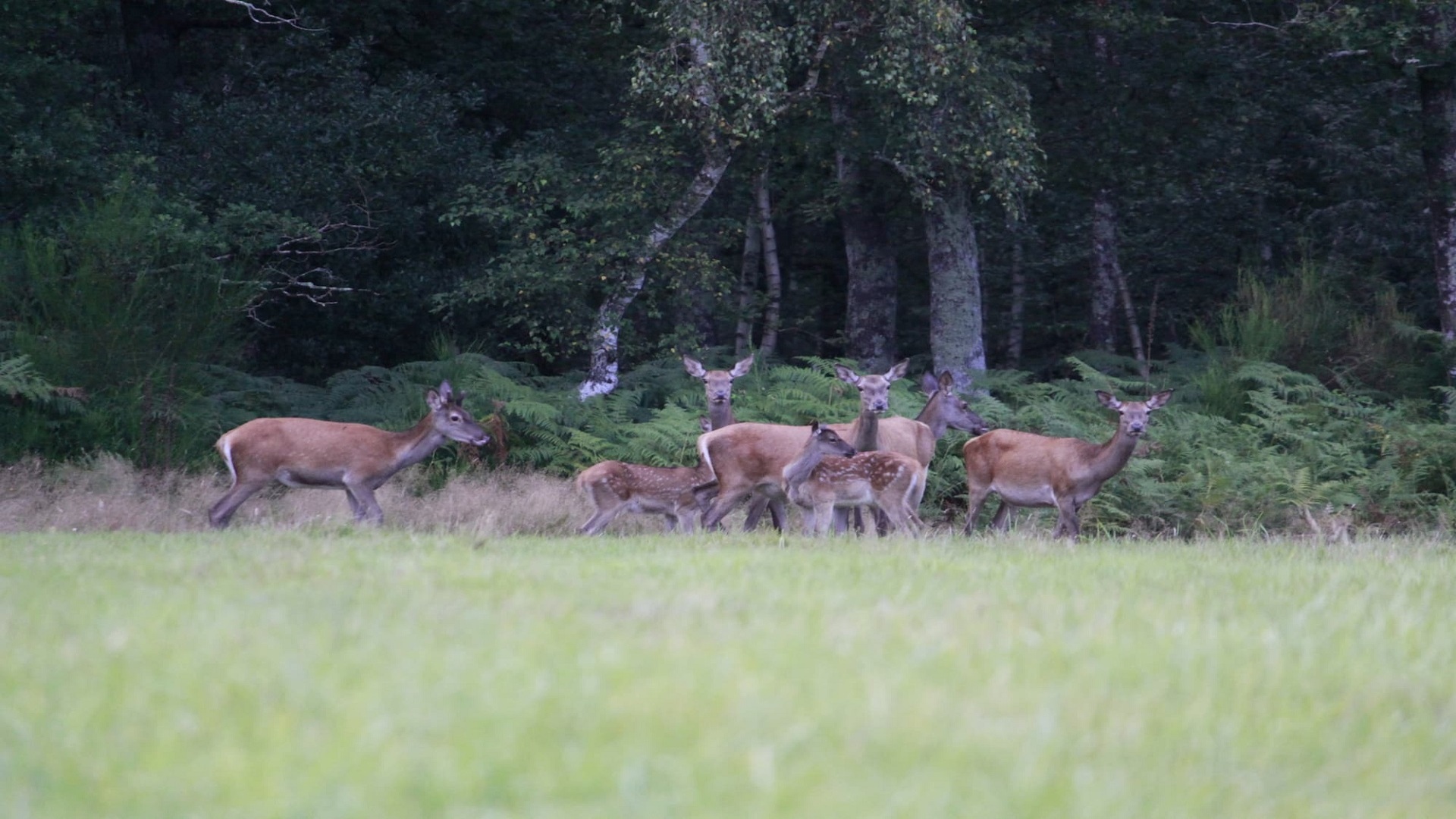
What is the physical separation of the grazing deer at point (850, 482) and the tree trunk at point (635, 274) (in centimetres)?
582

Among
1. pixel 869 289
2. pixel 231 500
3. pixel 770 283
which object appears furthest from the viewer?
pixel 770 283

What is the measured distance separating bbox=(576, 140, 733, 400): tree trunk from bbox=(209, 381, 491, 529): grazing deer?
5.06 m

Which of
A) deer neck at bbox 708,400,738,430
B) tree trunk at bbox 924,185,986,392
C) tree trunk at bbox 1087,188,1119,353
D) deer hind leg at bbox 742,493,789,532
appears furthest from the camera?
tree trunk at bbox 1087,188,1119,353

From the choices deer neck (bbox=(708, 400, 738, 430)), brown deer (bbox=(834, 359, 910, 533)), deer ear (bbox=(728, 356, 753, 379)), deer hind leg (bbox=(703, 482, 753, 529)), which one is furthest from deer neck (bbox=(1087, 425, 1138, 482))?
deer ear (bbox=(728, 356, 753, 379))

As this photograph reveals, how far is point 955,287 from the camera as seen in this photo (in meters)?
18.5

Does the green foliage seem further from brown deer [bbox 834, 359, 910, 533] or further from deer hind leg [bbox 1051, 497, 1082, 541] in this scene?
deer hind leg [bbox 1051, 497, 1082, 541]

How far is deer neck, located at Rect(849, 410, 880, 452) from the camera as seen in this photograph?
43.4 feet

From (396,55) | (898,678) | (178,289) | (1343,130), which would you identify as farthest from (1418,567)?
(396,55)

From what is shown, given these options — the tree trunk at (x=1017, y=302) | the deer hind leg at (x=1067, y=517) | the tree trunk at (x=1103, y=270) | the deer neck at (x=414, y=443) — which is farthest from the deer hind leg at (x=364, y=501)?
the tree trunk at (x=1017, y=302)

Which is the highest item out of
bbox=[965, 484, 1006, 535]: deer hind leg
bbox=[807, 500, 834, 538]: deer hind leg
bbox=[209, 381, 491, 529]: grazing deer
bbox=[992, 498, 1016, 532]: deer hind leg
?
bbox=[209, 381, 491, 529]: grazing deer

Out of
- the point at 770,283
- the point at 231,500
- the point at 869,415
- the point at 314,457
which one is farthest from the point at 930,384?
the point at 770,283

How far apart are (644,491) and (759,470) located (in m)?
0.94

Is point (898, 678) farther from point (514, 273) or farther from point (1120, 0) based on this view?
point (1120, 0)

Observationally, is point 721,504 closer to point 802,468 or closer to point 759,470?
point 759,470
